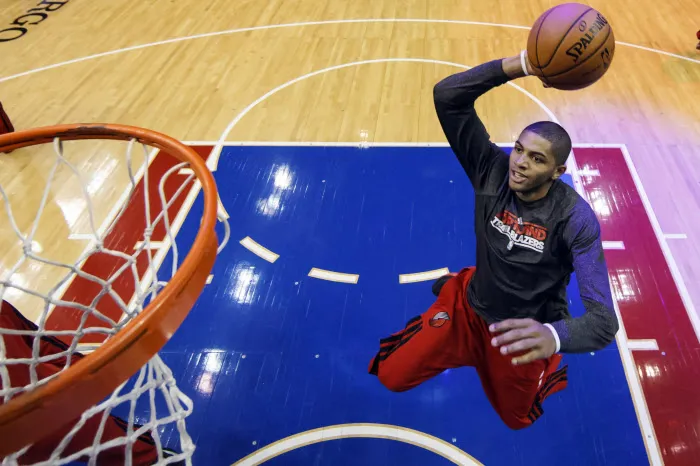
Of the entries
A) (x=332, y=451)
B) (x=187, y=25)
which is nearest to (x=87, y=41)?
(x=187, y=25)

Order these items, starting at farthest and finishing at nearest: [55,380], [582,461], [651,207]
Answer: [651,207]
[582,461]
[55,380]

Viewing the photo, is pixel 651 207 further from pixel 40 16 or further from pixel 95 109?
pixel 40 16

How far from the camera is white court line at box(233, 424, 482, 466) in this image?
3.24 m

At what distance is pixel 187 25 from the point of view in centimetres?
848

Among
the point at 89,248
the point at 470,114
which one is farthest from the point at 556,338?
the point at 89,248

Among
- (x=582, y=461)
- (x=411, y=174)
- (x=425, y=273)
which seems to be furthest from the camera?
(x=411, y=174)

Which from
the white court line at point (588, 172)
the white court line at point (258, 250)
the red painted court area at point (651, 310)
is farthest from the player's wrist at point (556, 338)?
the white court line at point (588, 172)

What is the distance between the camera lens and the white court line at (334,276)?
4.31m

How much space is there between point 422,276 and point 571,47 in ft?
7.09

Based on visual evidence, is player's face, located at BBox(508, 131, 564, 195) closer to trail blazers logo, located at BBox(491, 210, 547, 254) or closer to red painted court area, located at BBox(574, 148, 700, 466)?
trail blazers logo, located at BBox(491, 210, 547, 254)

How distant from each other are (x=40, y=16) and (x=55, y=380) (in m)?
9.53

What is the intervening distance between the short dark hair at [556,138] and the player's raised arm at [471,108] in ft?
0.97

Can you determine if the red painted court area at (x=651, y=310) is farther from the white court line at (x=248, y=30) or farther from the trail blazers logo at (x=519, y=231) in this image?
the white court line at (x=248, y=30)

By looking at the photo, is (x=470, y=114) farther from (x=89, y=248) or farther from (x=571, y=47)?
(x=89, y=248)
